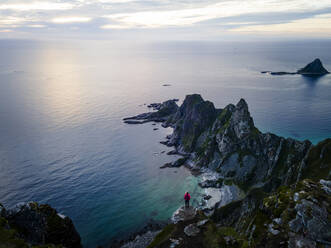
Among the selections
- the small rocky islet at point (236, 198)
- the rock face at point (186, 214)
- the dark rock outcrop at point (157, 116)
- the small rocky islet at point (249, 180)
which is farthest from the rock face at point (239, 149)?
the dark rock outcrop at point (157, 116)

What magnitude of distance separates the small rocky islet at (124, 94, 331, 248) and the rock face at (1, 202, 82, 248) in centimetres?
1667

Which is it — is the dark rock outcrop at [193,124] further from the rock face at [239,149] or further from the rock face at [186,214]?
the rock face at [186,214]

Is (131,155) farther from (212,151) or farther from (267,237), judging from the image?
(267,237)

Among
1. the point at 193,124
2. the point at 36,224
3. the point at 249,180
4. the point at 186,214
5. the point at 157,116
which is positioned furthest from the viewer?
the point at 157,116

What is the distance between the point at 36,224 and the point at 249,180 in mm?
52126

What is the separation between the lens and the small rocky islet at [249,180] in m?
25.3

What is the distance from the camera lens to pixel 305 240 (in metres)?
23.3

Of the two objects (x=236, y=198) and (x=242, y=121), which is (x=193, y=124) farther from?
(x=236, y=198)

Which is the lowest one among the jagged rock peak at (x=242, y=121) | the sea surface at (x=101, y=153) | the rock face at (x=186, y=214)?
the sea surface at (x=101, y=153)

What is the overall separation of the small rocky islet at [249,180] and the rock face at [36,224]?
16668mm

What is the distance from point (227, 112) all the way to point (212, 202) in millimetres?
36418

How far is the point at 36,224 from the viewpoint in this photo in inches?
1535

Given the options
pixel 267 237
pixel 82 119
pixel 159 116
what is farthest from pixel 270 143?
pixel 82 119

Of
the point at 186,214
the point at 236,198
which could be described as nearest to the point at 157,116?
the point at 236,198
